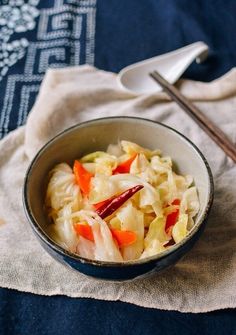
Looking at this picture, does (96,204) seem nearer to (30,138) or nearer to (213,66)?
(30,138)

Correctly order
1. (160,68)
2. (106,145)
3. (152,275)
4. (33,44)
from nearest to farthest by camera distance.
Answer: (152,275) → (106,145) → (160,68) → (33,44)

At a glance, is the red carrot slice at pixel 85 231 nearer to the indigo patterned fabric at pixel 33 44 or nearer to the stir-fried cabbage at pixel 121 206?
the stir-fried cabbage at pixel 121 206

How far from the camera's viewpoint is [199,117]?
1028mm

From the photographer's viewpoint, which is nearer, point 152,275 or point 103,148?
point 152,275

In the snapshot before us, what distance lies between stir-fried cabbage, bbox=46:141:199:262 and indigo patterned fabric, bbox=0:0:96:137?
1.00ft

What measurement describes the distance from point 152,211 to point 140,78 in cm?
48

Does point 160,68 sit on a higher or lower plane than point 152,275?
higher

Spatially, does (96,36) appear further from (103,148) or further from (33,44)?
(103,148)

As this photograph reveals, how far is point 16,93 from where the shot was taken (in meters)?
1.19

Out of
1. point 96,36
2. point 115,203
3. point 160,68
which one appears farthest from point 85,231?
point 96,36

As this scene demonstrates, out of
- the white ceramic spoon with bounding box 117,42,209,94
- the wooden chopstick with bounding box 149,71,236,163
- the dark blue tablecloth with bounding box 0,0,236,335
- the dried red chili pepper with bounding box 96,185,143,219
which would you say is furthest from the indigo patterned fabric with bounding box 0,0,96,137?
the dried red chili pepper with bounding box 96,185,143,219

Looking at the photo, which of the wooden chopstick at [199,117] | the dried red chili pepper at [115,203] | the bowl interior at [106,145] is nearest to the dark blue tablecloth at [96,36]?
the wooden chopstick at [199,117]

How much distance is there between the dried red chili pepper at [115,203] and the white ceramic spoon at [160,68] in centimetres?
42

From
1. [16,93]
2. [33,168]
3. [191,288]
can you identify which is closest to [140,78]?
[16,93]
